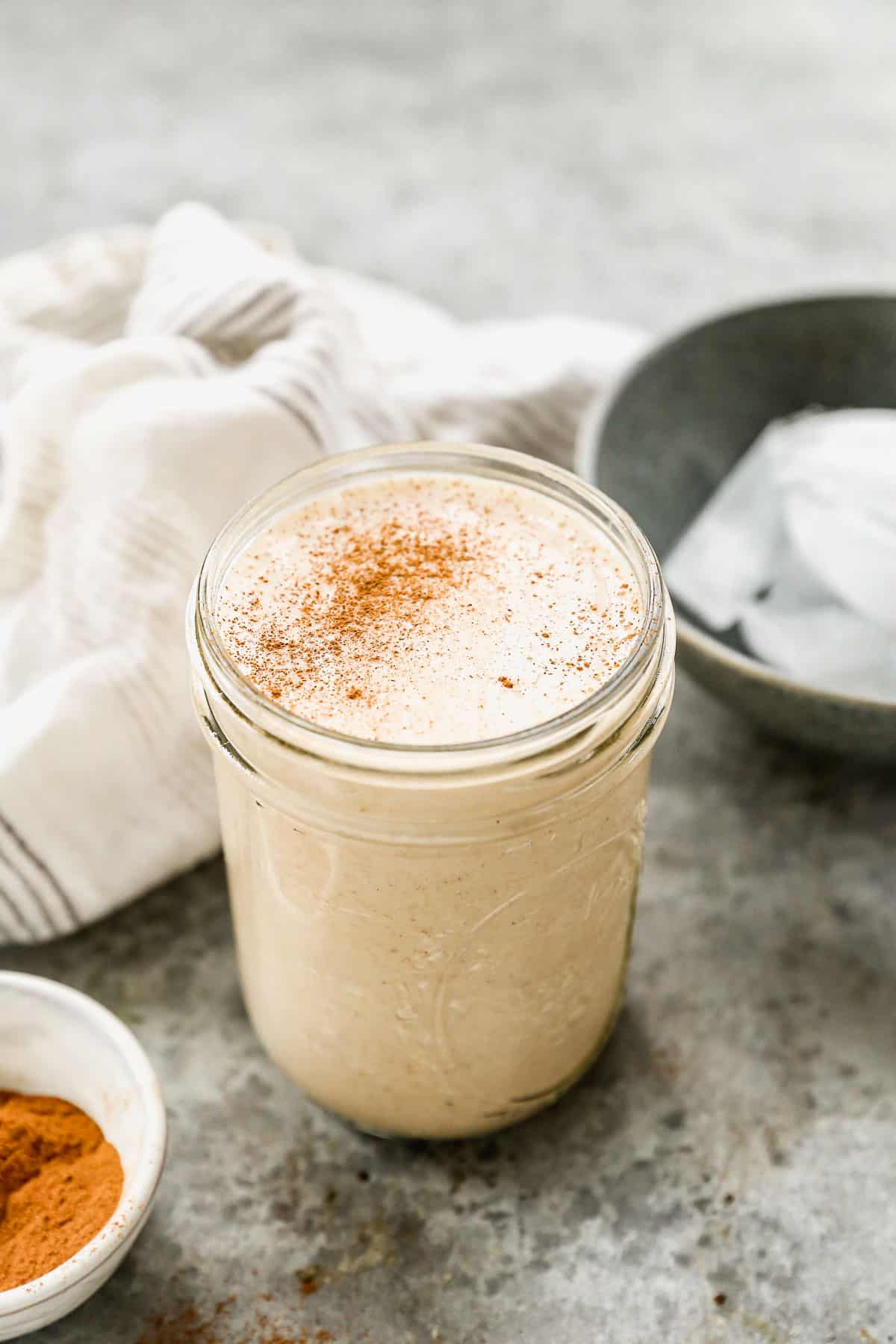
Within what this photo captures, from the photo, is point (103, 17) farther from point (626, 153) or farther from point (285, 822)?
point (285, 822)

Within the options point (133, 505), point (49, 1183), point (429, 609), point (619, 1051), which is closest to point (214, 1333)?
point (49, 1183)

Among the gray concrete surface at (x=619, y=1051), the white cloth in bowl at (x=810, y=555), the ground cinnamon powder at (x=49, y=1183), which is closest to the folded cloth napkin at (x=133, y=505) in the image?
the gray concrete surface at (x=619, y=1051)

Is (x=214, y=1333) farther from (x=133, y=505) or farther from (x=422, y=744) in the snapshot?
(x=133, y=505)

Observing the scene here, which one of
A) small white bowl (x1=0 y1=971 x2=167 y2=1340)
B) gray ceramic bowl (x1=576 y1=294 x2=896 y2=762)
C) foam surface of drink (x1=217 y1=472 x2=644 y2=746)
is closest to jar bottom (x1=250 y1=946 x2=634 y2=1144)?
small white bowl (x1=0 y1=971 x2=167 y2=1340)

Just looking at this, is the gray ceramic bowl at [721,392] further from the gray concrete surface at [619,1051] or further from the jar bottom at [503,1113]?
the jar bottom at [503,1113]

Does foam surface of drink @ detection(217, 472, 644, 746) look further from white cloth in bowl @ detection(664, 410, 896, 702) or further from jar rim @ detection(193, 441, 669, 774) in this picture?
white cloth in bowl @ detection(664, 410, 896, 702)
